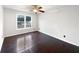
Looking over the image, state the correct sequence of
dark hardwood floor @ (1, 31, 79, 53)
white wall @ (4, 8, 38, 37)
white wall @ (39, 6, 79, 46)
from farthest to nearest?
white wall @ (4, 8, 38, 37), white wall @ (39, 6, 79, 46), dark hardwood floor @ (1, 31, 79, 53)

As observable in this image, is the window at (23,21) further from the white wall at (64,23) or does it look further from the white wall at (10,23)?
the white wall at (64,23)

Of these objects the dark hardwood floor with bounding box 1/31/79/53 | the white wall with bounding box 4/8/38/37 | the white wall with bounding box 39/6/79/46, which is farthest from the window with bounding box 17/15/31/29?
the dark hardwood floor with bounding box 1/31/79/53

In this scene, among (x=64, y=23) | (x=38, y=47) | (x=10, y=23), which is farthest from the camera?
(x=10, y=23)

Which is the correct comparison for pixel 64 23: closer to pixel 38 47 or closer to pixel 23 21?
pixel 38 47

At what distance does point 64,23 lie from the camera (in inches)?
110

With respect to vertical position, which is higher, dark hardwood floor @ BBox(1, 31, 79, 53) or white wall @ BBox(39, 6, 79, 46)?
white wall @ BBox(39, 6, 79, 46)

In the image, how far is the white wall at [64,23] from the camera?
7.64ft

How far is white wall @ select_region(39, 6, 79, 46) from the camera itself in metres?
2.33

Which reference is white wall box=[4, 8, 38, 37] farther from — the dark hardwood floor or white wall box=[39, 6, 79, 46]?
white wall box=[39, 6, 79, 46]

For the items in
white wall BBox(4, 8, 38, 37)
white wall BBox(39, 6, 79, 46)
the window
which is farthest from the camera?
the window

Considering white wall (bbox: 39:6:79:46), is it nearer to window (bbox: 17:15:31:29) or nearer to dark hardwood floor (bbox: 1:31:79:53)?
dark hardwood floor (bbox: 1:31:79:53)

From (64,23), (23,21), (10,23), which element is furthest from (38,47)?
(10,23)

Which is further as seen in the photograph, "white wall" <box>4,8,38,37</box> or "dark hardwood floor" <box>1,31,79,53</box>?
"white wall" <box>4,8,38,37</box>
